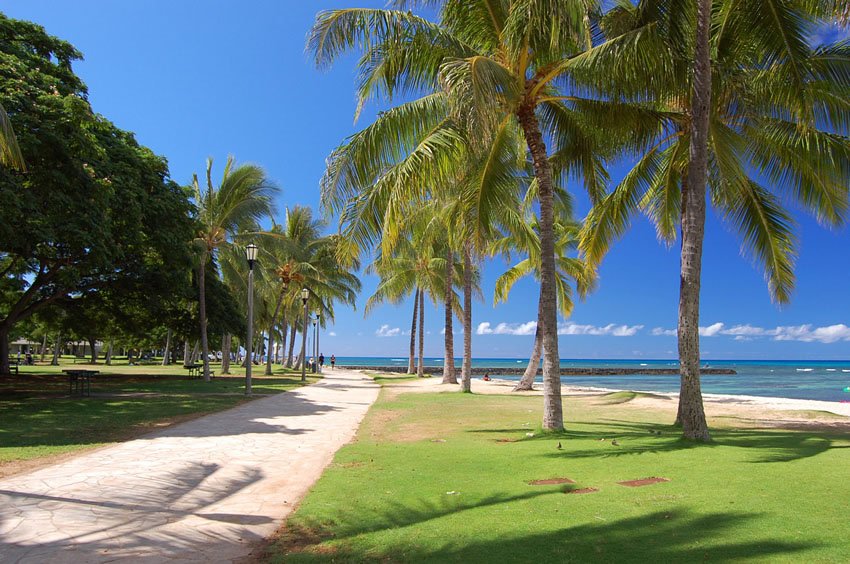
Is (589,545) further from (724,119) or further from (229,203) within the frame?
(229,203)

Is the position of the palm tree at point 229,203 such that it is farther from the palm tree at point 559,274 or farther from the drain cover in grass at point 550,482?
the drain cover in grass at point 550,482

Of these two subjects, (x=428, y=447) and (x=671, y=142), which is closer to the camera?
(x=428, y=447)

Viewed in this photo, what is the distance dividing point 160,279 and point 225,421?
10.7 metres

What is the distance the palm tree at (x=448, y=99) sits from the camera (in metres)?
9.35

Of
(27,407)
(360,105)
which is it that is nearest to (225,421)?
(27,407)

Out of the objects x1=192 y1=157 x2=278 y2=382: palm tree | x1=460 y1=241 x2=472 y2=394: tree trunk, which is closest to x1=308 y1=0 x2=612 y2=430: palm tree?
x1=460 y1=241 x2=472 y2=394: tree trunk

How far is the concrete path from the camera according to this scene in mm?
4070

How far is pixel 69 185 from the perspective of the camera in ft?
42.2

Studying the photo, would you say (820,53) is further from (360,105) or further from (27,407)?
(27,407)

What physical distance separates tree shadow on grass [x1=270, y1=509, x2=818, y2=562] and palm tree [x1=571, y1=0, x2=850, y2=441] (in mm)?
4485

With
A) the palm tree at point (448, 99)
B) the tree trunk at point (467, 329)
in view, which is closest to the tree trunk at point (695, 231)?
the palm tree at point (448, 99)

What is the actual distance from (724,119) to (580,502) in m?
8.73

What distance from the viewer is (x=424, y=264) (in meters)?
32.6

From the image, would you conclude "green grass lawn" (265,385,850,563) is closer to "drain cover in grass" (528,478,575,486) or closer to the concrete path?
"drain cover in grass" (528,478,575,486)
